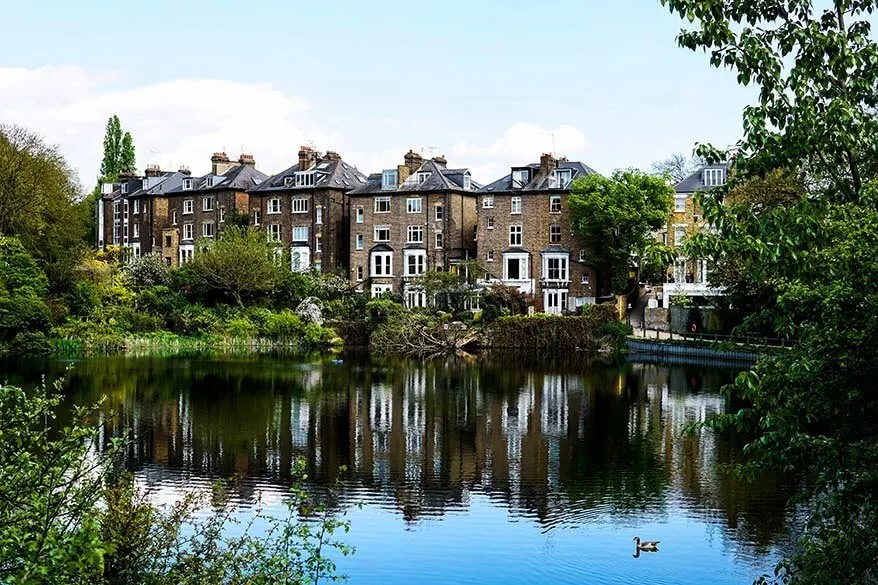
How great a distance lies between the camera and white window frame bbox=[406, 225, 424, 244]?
75188 mm

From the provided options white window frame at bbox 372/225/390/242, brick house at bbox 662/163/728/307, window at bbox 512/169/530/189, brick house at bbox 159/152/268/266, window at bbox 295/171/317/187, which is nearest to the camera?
brick house at bbox 662/163/728/307

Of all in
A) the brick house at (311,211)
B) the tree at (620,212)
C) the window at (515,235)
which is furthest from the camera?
the brick house at (311,211)

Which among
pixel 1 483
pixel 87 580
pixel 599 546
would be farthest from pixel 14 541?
pixel 599 546

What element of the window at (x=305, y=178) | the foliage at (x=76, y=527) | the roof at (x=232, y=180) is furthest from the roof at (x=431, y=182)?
the foliage at (x=76, y=527)

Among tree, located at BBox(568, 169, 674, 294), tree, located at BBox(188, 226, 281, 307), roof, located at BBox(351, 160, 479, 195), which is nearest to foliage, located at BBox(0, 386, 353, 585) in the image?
tree, located at BBox(568, 169, 674, 294)

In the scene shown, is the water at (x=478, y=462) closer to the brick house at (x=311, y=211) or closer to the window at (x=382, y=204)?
the window at (x=382, y=204)

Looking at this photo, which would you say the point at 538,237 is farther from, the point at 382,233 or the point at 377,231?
the point at 377,231

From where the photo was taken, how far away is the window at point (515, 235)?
238ft

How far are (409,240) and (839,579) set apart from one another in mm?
64874

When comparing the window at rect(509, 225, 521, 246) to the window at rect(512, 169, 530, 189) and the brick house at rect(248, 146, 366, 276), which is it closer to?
the window at rect(512, 169, 530, 189)

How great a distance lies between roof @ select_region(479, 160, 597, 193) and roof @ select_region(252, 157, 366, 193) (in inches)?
431

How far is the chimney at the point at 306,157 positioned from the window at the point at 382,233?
26.9ft

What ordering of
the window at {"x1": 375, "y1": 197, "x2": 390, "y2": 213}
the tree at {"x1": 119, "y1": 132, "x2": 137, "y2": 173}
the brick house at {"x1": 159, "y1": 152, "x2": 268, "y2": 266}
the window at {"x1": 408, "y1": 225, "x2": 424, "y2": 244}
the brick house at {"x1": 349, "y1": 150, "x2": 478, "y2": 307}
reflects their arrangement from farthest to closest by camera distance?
the tree at {"x1": 119, "y1": 132, "x2": 137, "y2": 173}, the brick house at {"x1": 159, "y1": 152, "x2": 268, "y2": 266}, the window at {"x1": 375, "y1": 197, "x2": 390, "y2": 213}, the window at {"x1": 408, "y1": 225, "x2": 424, "y2": 244}, the brick house at {"x1": 349, "y1": 150, "x2": 478, "y2": 307}

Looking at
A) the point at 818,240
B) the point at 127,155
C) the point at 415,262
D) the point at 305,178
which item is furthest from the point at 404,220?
the point at 818,240
